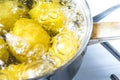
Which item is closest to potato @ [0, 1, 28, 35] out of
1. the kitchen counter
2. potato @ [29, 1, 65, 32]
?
potato @ [29, 1, 65, 32]

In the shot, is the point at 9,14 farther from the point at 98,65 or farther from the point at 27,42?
the point at 98,65

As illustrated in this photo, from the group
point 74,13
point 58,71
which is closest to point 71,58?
point 58,71

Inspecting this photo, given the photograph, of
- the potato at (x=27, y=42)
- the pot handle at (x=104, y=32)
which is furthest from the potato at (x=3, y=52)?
the pot handle at (x=104, y=32)

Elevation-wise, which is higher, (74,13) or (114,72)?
(74,13)

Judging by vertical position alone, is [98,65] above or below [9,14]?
below

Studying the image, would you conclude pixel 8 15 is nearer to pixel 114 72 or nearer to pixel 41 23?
pixel 41 23

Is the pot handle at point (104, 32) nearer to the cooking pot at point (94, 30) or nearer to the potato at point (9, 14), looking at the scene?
the cooking pot at point (94, 30)

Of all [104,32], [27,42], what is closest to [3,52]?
[27,42]
